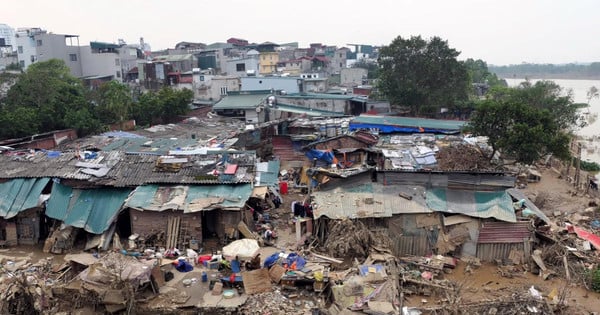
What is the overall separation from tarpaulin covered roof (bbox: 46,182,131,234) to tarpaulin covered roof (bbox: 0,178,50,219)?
462 millimetres

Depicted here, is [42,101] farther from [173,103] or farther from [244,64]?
[244,64]

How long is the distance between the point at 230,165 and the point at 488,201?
28.2ft

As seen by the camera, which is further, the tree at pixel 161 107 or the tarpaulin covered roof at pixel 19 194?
the tree at pixel 161 107

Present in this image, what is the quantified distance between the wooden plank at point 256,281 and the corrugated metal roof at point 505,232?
678 cm

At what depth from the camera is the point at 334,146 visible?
2147cm

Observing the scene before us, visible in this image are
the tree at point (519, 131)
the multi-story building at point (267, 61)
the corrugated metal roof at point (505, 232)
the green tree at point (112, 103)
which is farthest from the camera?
the multi-story building at point (267, 61)

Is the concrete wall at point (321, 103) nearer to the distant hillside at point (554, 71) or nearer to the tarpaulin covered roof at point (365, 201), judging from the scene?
the tarpaulin covered roof at point (365, 201)

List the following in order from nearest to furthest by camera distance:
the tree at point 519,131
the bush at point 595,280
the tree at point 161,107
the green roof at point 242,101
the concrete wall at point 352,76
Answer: the bush at point 595,280 → the tree at point 519,131 → the tree at point 161,107 → the green roof at point 242,101 → the concrete wall at point 352,76

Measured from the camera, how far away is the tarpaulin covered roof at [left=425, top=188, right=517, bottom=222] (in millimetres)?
13414

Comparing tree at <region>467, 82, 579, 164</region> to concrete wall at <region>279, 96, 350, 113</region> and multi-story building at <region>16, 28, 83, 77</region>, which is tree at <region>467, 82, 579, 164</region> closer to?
concrete wall at <region>279, 96, 350, 113</region>

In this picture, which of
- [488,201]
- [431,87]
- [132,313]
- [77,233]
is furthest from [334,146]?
[431,87]

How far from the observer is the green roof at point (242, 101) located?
33.2 m

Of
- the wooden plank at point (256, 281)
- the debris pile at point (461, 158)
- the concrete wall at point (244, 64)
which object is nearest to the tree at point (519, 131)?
the debris pile at point (461, 158)

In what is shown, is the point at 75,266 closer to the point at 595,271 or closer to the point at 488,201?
the point at 488,201
